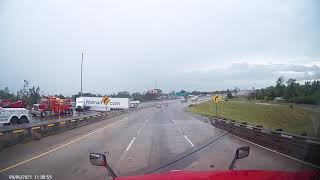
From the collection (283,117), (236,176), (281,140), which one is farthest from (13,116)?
(236,176)

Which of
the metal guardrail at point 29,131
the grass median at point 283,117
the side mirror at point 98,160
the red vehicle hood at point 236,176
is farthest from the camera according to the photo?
the metal guardrail at point 29,131

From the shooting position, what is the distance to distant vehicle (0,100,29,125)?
37.8m

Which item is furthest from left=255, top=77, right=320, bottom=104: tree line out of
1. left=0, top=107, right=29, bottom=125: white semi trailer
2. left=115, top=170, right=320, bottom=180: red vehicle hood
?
left=0, top=107, right=29, bottom=125: white semi trailer

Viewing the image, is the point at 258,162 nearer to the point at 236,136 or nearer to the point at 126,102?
the point at 236,136

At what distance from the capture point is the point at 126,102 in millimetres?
89938

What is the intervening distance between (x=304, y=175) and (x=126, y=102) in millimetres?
84412

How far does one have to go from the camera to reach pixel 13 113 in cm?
3994

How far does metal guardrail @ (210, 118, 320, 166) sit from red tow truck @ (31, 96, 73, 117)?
169ft

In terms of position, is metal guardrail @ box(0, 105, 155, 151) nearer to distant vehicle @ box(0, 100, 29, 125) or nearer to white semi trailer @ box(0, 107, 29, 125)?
distant vehicle @ box(0, 100, 29, 125)

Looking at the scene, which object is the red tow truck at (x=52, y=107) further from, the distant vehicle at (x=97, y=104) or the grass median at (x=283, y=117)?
the grass median at (x=283, y=117)

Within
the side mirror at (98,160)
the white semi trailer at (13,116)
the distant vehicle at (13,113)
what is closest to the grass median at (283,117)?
the side mirror at (98,160)

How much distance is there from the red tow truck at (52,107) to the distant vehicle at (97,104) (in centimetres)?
248

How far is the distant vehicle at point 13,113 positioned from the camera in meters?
37.8

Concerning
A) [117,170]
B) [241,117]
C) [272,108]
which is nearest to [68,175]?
[117,170]
